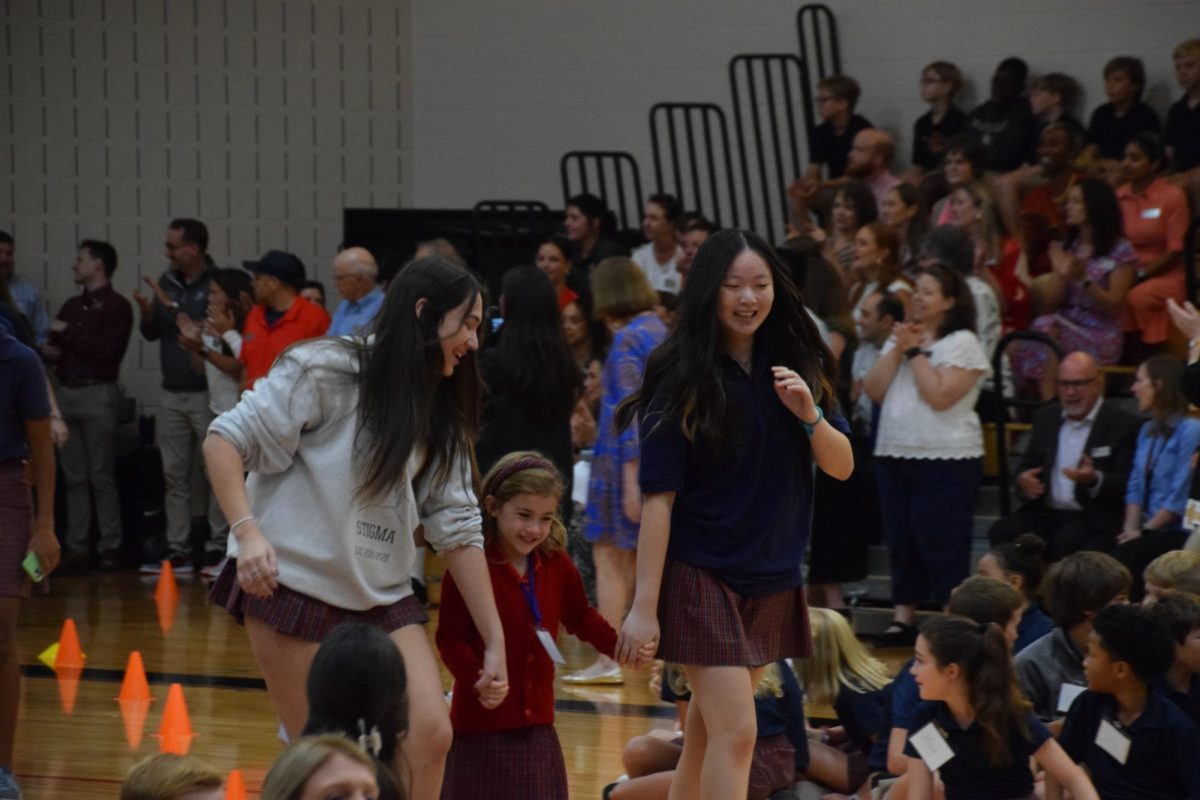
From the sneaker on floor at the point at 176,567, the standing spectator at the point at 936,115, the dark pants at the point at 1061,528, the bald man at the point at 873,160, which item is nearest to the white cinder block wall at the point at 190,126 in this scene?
the sneaker on floor at the point at 176,567

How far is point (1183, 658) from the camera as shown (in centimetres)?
416

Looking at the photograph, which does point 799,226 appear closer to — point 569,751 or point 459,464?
point 569,751

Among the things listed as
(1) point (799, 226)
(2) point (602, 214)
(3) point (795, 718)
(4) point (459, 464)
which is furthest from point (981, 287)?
(4) point (459, 464)

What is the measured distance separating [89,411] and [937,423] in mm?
5164

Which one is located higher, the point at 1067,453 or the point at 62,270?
the point at 62,270

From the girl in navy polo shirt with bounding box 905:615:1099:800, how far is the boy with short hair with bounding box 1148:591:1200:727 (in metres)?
0.38

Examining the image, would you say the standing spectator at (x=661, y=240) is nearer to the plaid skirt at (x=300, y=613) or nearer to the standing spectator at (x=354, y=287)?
the standing spectator at (x=354, y=287)

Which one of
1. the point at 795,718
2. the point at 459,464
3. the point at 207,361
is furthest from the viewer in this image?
the point at 207,361

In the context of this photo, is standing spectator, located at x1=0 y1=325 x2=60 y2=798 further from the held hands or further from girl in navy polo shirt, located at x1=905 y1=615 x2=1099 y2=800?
girl in navy polo shirt, located at x1=905 y1=615 x2=1099 y2=800

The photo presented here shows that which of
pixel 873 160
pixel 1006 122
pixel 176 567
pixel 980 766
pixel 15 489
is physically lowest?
pixel 176 567

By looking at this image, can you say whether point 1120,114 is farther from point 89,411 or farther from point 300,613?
point 300,613

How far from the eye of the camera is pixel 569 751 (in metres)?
5.52

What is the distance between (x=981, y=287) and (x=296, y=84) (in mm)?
5957

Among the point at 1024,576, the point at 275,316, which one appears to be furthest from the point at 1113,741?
the point at 275,316
